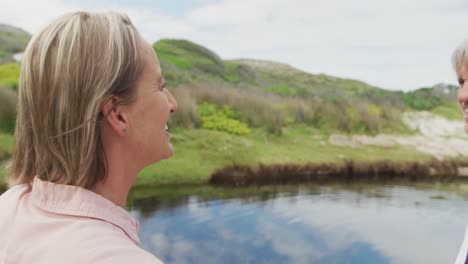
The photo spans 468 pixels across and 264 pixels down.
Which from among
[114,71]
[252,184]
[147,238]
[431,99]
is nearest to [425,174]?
[252,184]

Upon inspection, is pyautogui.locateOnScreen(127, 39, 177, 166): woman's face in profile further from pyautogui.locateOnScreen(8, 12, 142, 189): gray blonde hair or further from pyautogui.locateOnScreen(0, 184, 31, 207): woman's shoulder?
pyautogui.locateOnScreen(0, 184, 31, 207): woman's shoulder

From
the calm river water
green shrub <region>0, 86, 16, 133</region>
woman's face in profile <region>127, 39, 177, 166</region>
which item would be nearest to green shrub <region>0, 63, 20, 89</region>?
green shrub <region>0, 86, 16, 133</region>

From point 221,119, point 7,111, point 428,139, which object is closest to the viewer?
point 7,111

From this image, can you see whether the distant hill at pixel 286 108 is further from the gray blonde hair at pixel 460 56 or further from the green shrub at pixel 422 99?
the gray blonde hair at pixel 460 56

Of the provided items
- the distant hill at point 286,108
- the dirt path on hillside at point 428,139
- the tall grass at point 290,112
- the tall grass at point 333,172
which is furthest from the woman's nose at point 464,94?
the dirt path on hillside at point 428,139

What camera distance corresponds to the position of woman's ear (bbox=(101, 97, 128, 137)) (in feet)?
2.26

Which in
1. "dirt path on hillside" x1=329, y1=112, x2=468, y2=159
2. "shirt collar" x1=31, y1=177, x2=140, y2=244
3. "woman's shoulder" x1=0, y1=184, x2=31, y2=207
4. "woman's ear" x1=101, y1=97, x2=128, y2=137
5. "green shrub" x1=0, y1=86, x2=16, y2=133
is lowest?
"dirt path on hillside" x1=329, y1=112, x2=468, y2=159

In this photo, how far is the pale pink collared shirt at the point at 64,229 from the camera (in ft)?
1.83

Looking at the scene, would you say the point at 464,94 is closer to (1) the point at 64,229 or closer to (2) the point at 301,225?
(1) the point at 64,229

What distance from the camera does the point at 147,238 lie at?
3.98m

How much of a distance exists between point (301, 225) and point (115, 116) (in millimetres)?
4161

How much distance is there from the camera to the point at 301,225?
4605mm

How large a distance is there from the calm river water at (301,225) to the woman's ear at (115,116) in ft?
10.1

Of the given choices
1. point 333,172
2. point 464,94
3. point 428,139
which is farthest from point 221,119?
point 464,94
